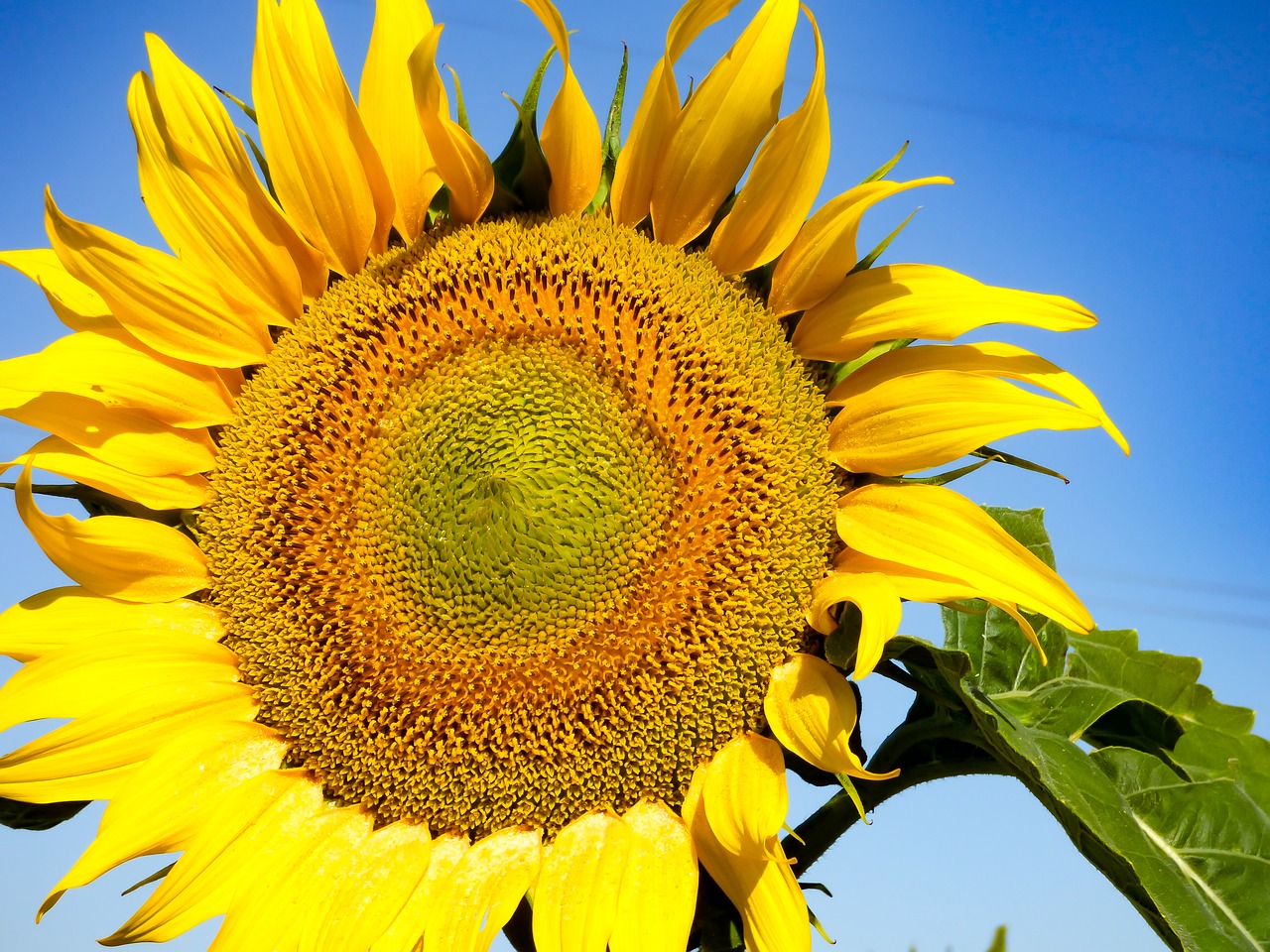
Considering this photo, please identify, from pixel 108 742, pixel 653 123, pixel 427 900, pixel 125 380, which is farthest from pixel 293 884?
pixel 653 123

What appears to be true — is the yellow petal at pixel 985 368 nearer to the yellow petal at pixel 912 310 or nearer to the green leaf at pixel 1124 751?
the yellow petal at pixel 912 310

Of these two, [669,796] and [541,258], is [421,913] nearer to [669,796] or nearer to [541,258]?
[669,796]

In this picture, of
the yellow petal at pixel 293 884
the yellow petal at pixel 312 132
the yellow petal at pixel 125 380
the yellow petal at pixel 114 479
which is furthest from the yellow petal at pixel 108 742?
the yellow petal at pixel 312 132

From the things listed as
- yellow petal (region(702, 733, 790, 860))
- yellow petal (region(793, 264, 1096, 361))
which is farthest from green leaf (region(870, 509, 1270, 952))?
yellow petal (region(793, 264, 1096, 361))

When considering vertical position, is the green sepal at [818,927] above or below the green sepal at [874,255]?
below

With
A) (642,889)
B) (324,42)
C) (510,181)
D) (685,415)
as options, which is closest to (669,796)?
(642,889)

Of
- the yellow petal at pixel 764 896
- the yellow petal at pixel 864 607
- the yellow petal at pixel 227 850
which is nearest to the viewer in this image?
the yellow petal at pixel 864 607
